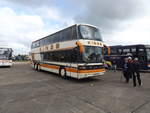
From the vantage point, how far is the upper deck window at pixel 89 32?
8455 mm

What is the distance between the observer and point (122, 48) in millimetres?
16031

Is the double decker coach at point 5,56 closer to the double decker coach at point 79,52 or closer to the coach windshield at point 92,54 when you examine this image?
the double decker coach at point 79,52

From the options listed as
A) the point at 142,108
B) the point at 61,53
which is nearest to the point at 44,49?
the point at 61,53

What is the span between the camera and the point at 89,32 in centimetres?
884

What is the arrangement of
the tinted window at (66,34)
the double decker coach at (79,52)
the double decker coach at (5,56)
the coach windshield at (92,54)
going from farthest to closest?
the double decker coach at (5,56) < the tinted window at (66,34) < the coach windshield at (92,54) < the double decker coach at (79,52)

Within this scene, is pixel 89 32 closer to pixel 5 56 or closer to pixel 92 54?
pixel 92 54

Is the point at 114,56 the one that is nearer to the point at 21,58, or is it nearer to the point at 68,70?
the point at 68,70

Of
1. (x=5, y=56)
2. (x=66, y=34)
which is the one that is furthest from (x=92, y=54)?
(x=5, y=56)

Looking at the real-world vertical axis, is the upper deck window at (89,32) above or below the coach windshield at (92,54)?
above

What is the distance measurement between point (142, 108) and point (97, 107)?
1.58m

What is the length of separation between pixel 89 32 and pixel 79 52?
73.1 inches

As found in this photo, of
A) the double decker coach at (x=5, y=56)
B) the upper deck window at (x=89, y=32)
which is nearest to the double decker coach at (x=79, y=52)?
the upper deck window at (x=89, y=32)

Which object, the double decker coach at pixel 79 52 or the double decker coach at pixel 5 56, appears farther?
the double decker coach at pixel 5 56

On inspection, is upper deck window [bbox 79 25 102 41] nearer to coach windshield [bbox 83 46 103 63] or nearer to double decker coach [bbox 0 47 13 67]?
coach windshield [bbox 83 46 103 63]
